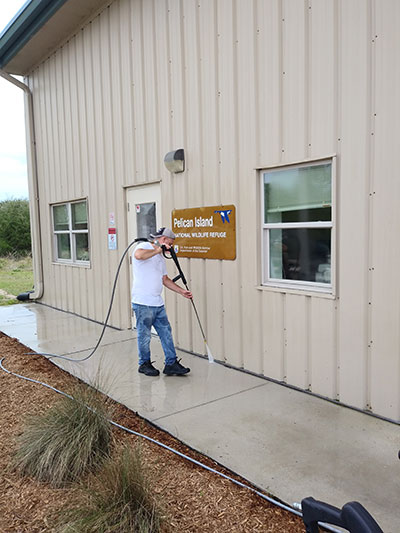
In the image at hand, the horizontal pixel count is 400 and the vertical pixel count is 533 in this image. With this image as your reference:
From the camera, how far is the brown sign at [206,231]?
5137 mm

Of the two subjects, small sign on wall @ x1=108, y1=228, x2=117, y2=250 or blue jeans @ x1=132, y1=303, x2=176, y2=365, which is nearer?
blue jeans @ x1=132, y1=303, x2=176, y2=365

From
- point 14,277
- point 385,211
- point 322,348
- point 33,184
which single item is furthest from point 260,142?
point 14,277

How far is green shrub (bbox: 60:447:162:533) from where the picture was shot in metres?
2.24

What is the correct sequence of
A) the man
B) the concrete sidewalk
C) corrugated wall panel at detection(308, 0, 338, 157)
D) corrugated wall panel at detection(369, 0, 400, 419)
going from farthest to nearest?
the man, corrugated wall panel at detection(308, 0, 338, 157), corrugated wall panel at detection(369, 0, 400, 419), the concrete sidewalk

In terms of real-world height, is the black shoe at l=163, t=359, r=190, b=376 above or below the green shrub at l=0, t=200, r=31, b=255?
below

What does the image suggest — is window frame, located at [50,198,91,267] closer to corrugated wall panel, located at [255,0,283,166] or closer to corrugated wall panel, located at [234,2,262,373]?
corrugated wall panel, located at [234,2,262,373]

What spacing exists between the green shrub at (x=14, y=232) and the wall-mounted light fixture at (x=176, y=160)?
62.8ft

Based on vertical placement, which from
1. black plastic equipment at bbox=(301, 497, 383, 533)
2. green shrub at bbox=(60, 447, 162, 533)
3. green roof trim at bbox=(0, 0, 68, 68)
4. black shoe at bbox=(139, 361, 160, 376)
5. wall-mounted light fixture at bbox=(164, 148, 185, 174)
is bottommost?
black shoe at bbox=(139, 361, 160, 376)

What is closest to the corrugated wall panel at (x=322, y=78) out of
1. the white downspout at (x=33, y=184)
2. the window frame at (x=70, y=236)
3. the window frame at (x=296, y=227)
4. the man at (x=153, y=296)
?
the window frame at (x=296, y=227)

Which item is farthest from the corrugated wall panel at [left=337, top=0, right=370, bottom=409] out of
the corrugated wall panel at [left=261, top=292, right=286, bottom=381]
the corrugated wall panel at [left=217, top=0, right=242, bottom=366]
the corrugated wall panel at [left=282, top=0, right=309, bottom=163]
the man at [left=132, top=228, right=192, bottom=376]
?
the man at [left=132, top=228, right=192, bottom=376]

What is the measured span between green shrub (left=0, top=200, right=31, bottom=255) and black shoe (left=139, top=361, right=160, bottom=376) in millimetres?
19816

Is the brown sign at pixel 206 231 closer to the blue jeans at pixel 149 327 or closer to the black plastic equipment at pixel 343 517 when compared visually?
the blue jeans at pixel 149 327

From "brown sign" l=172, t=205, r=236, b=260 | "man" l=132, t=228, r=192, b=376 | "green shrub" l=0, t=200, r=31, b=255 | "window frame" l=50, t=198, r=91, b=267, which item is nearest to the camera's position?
"man" l=132, t=228, r=192, b=376

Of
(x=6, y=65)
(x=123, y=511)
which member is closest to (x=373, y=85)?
(x=123, y=511)
